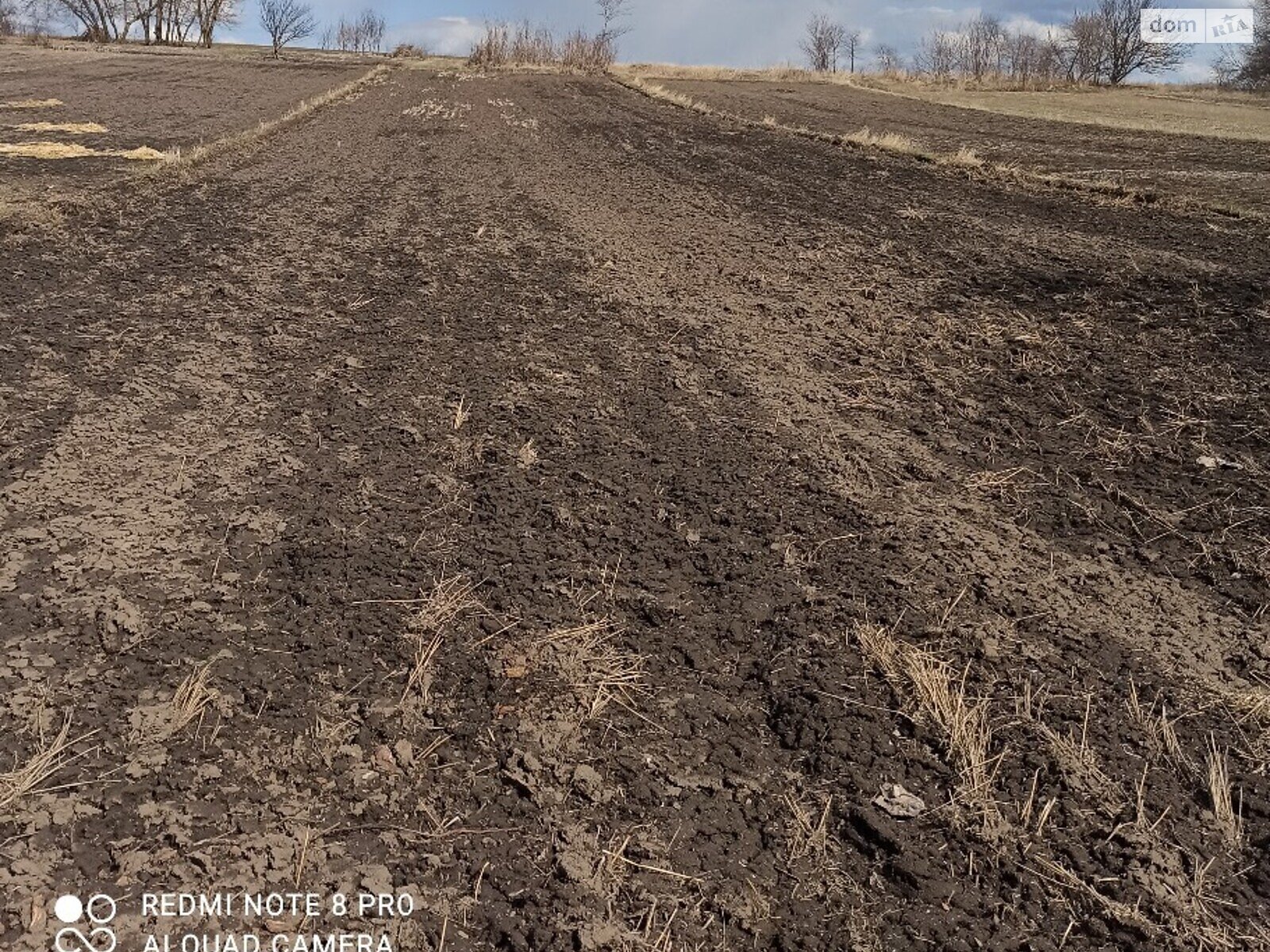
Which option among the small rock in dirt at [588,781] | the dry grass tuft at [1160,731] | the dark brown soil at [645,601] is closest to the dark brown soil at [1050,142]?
the dark brown soil at [645,601]

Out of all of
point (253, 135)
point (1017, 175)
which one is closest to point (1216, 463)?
point (1017, 175)

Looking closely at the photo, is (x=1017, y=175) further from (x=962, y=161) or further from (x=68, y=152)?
(x=68, y=152)

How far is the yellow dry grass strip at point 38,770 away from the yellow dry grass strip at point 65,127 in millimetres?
14867

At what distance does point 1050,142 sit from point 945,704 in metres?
17.6

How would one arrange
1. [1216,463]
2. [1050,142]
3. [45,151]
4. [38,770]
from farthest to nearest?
1. [1050,142]
2. [45,151]
3. [1216,463]
4. [38,770]

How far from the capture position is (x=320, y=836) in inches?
76.0

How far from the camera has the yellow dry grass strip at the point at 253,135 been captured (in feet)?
34.0

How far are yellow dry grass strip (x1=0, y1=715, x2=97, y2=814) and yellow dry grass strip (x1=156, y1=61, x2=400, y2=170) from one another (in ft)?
32.8

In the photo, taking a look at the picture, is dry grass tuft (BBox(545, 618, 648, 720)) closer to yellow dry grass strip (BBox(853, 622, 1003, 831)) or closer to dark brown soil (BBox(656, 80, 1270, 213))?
yellow dry grass strip (BBox(853, 622, 1003, 831))

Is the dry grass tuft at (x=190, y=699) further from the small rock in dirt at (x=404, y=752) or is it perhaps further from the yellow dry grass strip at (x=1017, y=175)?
the yellow dry grass strip at (x=1017, y=175)

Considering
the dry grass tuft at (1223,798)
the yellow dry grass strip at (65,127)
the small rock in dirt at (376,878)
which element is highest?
the yellow dry grass strip at (65,127)

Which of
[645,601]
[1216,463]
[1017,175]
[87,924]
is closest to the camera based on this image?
[87,924]

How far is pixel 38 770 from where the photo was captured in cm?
203

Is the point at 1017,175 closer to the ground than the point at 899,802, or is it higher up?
higher up
